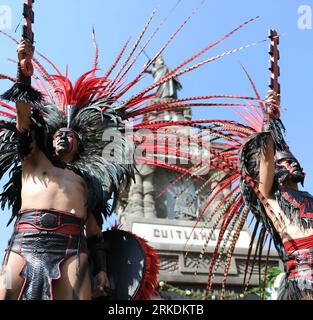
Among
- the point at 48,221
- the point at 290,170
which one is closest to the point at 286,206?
the point at 290,170

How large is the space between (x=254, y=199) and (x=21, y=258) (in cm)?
198

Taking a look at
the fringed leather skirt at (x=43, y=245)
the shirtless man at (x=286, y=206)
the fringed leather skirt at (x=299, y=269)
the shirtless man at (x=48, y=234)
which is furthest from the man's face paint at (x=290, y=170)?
the fringed leather skirt at (x=43, y=245)

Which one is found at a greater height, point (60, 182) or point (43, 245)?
point (60, 182)

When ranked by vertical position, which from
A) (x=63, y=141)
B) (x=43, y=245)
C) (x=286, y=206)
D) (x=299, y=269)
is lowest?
(x=299, y=269)

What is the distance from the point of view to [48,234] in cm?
374

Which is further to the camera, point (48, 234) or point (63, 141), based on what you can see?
point (63, 141)

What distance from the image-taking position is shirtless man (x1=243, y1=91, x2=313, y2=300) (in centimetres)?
421

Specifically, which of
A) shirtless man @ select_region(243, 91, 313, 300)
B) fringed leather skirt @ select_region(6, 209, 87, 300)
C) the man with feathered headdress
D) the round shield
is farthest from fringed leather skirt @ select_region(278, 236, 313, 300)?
fringed leather skirt @ select_region(6, 209, 87, 300)

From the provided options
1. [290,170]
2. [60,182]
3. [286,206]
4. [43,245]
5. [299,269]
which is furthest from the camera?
[290,170]

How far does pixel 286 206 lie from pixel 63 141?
5.76ft

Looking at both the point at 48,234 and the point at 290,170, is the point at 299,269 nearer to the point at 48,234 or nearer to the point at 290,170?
the point at 290,170

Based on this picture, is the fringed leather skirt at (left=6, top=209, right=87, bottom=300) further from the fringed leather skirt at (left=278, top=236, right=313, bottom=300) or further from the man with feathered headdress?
the fringed leather skirt at (left=278, top=236, right=313, bottom=300)

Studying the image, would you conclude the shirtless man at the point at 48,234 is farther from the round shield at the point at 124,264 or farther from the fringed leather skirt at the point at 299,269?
the fringed leather skirt at the point at 299,269
